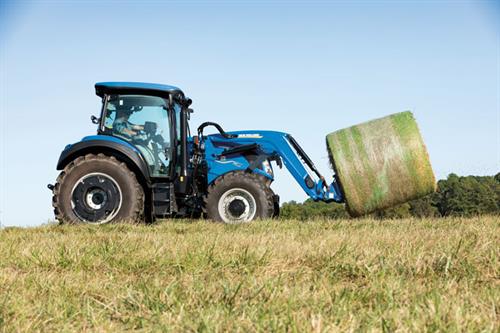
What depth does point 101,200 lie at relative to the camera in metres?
9.86

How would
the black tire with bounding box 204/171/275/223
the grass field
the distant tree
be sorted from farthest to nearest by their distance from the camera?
the distant tree < the black tire with bounding box 204/171/275/223 < the grass field

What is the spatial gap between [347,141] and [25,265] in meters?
5.99

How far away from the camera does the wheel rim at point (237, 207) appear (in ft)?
35.6

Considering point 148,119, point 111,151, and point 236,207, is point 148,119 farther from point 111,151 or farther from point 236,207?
point 236,207

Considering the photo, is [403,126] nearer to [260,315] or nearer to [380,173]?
[380,173]

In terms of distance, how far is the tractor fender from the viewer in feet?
32.1

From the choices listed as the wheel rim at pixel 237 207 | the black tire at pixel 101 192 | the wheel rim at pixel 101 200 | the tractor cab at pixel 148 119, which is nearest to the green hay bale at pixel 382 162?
the wheel rim at pixel 237 207

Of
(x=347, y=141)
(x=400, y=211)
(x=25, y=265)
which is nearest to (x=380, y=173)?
(x=347, y=141)

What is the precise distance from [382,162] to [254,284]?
6189mm

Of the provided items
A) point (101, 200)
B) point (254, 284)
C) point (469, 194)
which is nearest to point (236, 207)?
point (101, 200)

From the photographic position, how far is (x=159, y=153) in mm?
10250

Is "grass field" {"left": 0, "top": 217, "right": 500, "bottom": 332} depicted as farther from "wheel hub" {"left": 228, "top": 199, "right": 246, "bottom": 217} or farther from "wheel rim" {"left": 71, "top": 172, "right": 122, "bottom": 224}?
"wheel hub" {"left": 228, "top": 199, "right": 246, "bottom": 217}

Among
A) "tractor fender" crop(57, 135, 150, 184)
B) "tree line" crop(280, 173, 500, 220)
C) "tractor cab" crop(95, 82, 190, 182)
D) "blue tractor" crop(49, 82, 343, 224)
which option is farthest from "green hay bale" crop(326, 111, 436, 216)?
"tree line" crop(280, 173, 500, 220)

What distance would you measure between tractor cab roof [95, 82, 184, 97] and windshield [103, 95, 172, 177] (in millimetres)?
84
